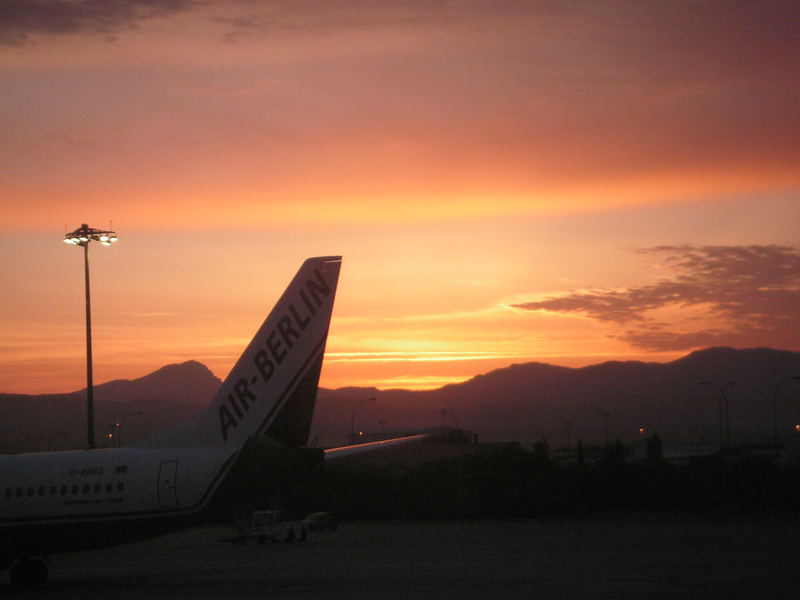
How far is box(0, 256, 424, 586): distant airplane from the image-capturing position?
29.0 metres

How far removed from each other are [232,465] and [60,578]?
9914 mm

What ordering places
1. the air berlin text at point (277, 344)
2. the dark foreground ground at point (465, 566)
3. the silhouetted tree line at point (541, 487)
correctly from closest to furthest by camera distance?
the dark foreground ground at point (465, 566) < the air berlin text at point (277, 344) < the silhouetted tree line at point (541, 487)

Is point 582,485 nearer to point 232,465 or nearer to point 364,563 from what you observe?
point 364,563

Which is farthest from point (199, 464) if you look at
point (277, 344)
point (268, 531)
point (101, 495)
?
point (268, 531)

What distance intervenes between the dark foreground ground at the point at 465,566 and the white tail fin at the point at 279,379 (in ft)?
14.5

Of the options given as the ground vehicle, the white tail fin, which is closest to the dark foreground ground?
the ground vehicle

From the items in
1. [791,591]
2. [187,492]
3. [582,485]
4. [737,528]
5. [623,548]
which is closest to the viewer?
[791,591]

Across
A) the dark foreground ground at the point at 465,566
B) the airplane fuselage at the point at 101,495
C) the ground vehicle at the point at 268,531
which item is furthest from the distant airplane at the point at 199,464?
the ground vehicle at the point at 268,531

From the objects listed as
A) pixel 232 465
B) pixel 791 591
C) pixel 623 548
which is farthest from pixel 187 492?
pixel 623 548

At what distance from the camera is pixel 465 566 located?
3425 cm

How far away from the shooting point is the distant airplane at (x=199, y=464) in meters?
29.0

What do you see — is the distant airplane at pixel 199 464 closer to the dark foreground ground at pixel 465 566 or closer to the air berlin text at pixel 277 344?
the air berlin text at pixel 277 344

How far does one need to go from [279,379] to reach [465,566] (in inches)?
377

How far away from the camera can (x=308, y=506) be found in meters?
75.6
